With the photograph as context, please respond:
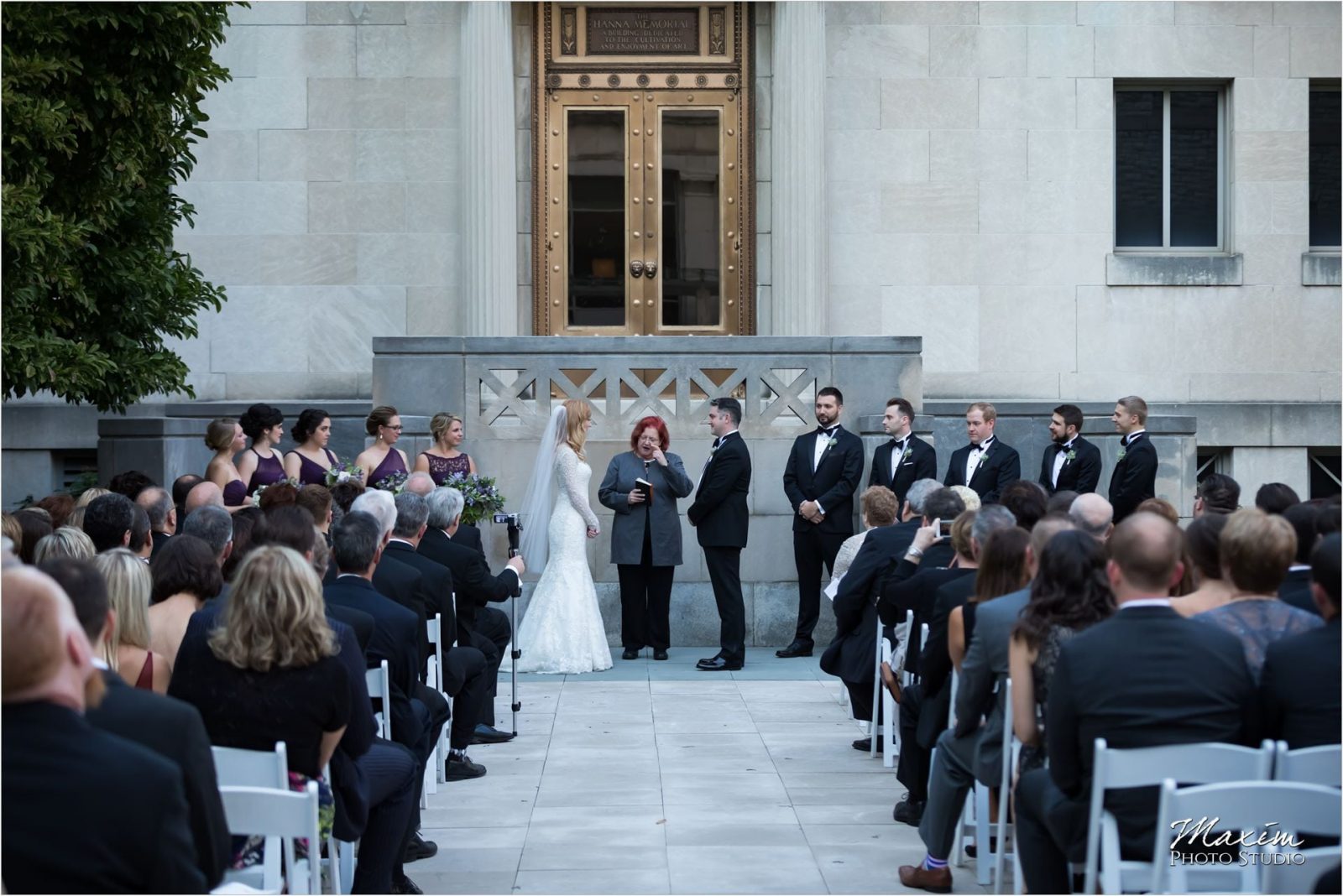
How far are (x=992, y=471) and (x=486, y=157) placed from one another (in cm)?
714

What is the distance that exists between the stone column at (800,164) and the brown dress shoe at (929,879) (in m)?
10.9

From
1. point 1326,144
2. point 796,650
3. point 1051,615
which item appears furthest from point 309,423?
point 1326,144

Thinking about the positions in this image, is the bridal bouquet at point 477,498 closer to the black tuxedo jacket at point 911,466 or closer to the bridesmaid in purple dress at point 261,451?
the bridesmaid in purple dress at point 261,451

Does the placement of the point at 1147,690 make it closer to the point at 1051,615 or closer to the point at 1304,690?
the point at 1304,690

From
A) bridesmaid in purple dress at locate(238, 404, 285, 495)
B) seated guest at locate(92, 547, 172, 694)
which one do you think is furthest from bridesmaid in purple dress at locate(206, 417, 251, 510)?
seated guest at locate(92, 547, 172, 694)

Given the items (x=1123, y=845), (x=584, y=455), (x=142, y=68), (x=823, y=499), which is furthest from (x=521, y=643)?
(x=1123, y=845)

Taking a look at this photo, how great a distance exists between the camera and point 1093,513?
789cm

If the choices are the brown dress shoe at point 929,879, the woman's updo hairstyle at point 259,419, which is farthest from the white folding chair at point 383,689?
the woman's updo hairstyle at point 259,419

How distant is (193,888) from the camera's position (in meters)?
3.78

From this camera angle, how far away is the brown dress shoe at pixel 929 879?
6914 millimetres

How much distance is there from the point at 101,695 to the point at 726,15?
49.6ft

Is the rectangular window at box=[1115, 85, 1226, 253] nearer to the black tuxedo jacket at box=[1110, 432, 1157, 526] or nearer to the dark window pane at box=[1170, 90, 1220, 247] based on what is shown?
the dark window pane at box=[1170, 90, 1220, 247]

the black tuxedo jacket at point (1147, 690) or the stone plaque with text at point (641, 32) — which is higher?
the stone plaque with text at point (641, 32)

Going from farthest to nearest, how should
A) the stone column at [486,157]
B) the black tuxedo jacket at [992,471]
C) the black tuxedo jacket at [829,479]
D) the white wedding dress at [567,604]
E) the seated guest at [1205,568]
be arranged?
1. the stone column at [486,157]
2. the black tuxedo jacket at [829,479]
3. the black tuxedo jacket at [992,471]
4. the white wedding dress at [567,604]
5. the seated guest at [1205,568]
